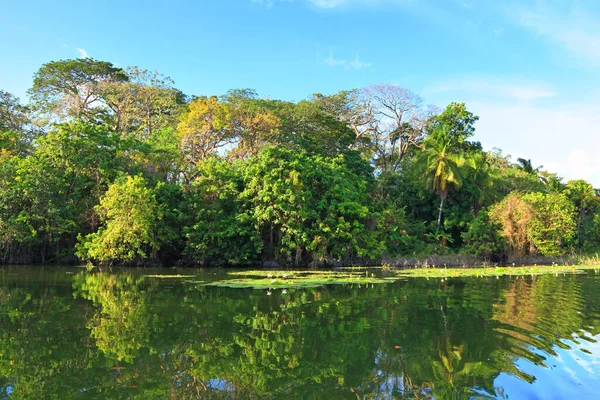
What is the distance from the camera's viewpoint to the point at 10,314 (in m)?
9.31

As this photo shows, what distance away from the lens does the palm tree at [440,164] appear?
3022cm

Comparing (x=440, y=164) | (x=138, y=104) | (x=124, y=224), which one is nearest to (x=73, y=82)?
(x=138, y=104)

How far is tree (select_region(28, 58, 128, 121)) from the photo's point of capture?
30906 millimetres

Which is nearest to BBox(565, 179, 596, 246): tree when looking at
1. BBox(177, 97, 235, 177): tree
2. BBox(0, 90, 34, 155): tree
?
BBox(177, 97, 235, 177): tree

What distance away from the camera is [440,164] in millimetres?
30438

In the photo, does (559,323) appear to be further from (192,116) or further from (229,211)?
(192,116)

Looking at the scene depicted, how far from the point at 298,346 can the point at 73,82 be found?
31580mm

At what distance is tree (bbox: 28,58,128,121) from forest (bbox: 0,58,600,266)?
88 millimetres

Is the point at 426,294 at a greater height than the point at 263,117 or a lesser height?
lesser

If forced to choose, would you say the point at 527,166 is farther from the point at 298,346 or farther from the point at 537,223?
the point at 298,346

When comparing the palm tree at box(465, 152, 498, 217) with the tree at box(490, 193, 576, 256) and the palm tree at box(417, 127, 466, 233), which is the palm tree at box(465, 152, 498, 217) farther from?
the tree at box(490, 193, 576, 256)

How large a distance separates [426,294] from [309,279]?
5091mm

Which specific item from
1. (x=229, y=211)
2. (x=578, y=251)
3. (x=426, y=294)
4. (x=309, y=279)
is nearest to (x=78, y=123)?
(x=229, y=211)

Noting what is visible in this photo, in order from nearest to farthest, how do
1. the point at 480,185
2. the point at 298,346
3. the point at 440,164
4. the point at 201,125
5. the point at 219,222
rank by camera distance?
1. the point at 298,346
2. the point at 219,222
3. the point at 201,125
4. the point at 440,164
5. the point at 480,185
